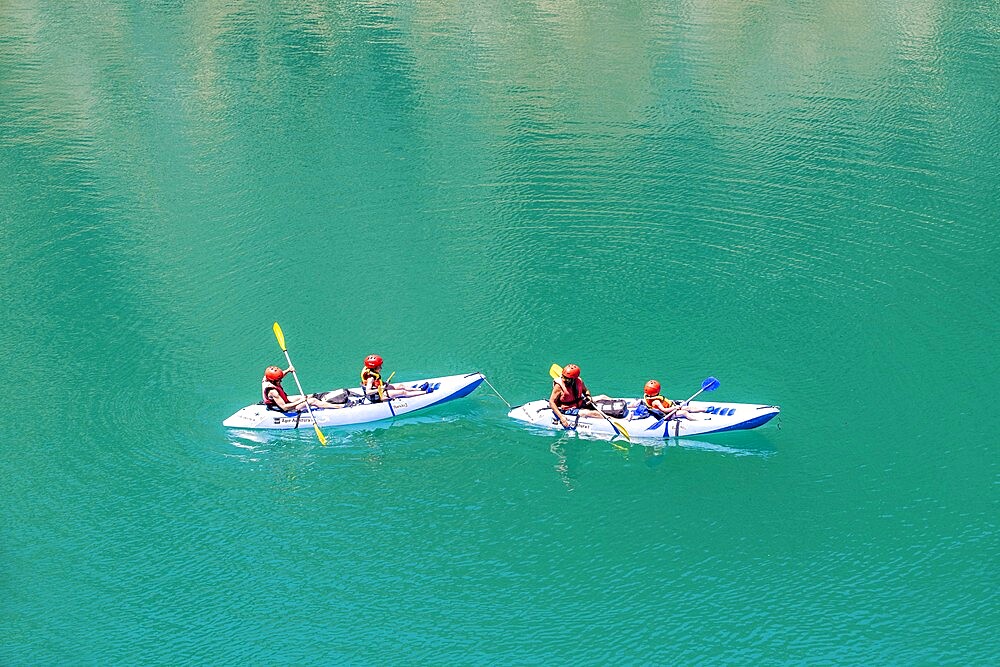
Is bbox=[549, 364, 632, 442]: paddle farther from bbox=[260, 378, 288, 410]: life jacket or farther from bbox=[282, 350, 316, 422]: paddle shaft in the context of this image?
bbox=[260, 378, 288, 410]: life jacket

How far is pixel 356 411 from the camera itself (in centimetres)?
2977

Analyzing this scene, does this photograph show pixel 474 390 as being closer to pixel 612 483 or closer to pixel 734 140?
pixel 612 483

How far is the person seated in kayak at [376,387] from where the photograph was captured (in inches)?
1172

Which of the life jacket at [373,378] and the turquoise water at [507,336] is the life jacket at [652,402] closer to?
the turquoise water at [507,336]

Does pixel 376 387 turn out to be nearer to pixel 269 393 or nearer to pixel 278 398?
pixel 278 398

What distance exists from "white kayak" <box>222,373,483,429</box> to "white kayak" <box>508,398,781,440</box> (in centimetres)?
249

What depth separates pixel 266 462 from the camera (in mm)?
28672

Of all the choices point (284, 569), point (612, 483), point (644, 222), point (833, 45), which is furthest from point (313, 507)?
point (833, 45)

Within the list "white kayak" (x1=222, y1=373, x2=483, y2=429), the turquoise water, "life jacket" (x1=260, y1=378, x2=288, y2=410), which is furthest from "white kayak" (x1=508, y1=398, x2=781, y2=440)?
"life jacket" (x1=260, y1=378, x2=288, y2=410)

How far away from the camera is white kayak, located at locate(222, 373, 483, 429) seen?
97.5ft

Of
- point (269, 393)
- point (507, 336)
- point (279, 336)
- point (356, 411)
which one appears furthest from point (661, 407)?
point (279, 336)

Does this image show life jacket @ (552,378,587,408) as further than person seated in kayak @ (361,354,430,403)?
No

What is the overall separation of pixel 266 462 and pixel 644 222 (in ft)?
56.3

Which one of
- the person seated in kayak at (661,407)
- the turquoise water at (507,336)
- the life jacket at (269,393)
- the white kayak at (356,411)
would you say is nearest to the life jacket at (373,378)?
the white kayak at (356,411)
